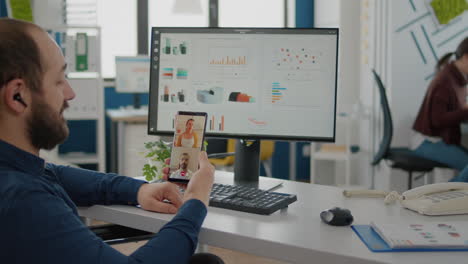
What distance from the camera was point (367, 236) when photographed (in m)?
1.14

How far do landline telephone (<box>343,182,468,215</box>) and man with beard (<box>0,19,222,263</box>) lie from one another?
0.54m

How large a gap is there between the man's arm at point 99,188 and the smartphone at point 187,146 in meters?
0.10

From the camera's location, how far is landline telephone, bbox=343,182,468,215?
1.33 meters

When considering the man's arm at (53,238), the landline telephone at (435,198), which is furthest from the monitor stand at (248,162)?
the man's arm at (53,238)

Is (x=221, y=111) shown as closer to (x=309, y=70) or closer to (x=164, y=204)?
(x=309, y=70)

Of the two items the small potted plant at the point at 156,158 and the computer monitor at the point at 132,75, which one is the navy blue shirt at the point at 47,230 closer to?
the small potted plant at the point at 156,158

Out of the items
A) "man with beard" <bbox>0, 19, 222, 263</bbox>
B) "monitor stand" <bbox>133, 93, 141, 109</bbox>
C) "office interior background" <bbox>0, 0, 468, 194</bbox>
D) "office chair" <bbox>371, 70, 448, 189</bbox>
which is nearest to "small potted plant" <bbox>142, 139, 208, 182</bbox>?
"man with beard" <bbox>0, 19, 222, 263</bbox>

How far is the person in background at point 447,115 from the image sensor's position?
3.44 meters

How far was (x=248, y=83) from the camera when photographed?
1.71 m

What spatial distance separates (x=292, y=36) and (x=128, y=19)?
12.8ft

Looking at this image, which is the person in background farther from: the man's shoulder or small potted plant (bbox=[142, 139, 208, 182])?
the man's shoulder

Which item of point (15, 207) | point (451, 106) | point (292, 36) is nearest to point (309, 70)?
point (292, 36)

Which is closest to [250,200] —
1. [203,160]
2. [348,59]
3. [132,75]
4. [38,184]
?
[203,160]

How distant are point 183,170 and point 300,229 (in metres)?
0.39
